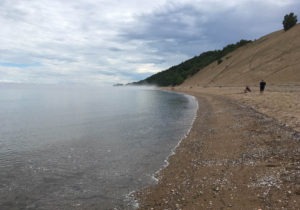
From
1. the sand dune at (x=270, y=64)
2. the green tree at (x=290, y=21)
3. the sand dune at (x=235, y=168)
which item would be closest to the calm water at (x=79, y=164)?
the sand dune at (x=235, y=168)

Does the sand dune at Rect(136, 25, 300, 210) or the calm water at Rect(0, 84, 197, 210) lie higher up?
the sand dune at Rect(136, 25, 300, 210)

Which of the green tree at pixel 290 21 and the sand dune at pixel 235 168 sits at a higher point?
the green tree at pixel 290 21

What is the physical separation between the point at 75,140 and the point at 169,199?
507 inches

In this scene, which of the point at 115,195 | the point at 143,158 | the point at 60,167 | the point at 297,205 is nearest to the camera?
the point at 297,205

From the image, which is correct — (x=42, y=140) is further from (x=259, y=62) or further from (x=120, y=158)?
(x=259, y=62)

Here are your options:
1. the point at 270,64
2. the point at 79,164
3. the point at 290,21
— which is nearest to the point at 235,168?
the point at 79,164

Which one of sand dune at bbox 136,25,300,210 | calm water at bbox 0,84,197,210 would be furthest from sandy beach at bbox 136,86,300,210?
calm water at bbox 0,84,197,210

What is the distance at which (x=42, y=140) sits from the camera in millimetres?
22438

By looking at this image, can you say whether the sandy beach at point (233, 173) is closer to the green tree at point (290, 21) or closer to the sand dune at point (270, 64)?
the sand dune at point (270, 64)

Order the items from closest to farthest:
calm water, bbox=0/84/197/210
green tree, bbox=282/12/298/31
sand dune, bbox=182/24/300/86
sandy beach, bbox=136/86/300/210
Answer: sandy beach, bbox=136/86/300/210 < calm water, bbox=0/84/197/210 < sand dune, bbox=182/24/300/86 < green tree, bbox=282/12/298/31

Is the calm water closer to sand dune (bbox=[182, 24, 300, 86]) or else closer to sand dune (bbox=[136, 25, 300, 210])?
sand dune (bbox=[136, 25, 300, 210])

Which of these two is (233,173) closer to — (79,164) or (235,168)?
(235,168)

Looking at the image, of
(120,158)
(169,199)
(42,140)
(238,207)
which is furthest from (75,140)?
(238,207)

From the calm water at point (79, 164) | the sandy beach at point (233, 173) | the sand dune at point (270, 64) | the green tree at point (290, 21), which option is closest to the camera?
the sandy beach at point (233, 173)
